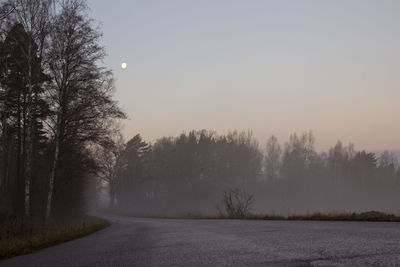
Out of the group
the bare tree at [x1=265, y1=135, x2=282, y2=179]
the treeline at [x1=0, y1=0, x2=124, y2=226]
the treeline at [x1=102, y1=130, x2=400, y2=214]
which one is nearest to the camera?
the treeline at [x1=0, y1=0, x2=124, y2=226]

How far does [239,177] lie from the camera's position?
8144 centimetres

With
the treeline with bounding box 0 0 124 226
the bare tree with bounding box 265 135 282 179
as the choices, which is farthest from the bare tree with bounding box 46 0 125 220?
the bare tree with bounding box 265 135 282 179

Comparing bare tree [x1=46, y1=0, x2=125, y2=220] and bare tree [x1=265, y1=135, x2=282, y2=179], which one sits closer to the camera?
bare tree [x1=46, y1=0, x2=125, y2=220]

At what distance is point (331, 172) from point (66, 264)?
3851 inches

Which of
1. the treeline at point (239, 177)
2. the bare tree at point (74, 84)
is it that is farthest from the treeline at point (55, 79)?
the treeline at point (239, 177)

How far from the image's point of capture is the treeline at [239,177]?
68.8m

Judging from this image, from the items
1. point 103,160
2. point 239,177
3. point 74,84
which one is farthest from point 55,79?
point 239,177

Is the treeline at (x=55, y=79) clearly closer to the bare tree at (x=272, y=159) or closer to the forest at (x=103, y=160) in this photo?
the forest at (x=103, y=160)

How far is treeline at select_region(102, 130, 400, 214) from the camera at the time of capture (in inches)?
2707

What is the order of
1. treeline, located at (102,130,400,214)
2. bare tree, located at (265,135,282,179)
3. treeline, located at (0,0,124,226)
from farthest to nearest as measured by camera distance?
bare tree, located at (265,135,282,179) < treeline, located at (102,130,400,214) < treeline, located at (0,0,124,226)

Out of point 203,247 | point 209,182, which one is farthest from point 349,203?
point 203,247

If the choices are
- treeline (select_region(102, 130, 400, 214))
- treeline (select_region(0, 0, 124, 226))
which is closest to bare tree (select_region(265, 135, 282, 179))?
treeline (select_region(102, 130, 400, 214))

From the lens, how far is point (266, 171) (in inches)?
3984

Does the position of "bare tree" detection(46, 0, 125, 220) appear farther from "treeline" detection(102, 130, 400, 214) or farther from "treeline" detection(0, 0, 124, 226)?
"treeline" detection(102, 130, 400, 214)
